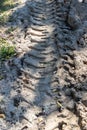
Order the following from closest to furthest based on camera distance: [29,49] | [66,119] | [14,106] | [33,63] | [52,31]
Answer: [66,119]
[14,106]
[33,63]
[29,49]
[52,31]

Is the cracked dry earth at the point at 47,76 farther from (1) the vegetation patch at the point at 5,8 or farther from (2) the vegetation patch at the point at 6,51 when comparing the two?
(1) the vegetation patch at the point at 5,8

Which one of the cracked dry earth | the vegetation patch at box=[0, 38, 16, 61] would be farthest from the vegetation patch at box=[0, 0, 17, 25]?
the vegetation patch at box=[0, 38, 16, 61]

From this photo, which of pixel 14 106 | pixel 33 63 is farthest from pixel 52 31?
pixel 14 106

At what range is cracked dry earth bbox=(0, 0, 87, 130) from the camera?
7.04 metres

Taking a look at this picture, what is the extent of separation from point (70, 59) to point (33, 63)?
1.07 meters

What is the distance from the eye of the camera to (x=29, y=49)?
9719 millimetres

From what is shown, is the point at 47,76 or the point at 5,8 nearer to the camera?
the point at 47,76

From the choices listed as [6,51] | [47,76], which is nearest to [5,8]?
[6,51]

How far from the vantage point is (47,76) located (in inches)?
331

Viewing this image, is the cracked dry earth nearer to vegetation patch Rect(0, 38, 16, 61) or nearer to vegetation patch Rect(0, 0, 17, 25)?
vegetation patch Rect(0, 38, 16, 61)

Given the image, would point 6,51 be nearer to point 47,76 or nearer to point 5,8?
point 47,76

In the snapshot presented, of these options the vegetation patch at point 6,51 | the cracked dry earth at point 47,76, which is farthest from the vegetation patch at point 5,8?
the vegetation patch at point 6,51

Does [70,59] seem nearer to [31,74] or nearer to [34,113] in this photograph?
[31,74]

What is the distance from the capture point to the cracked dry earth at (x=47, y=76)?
7035mm
